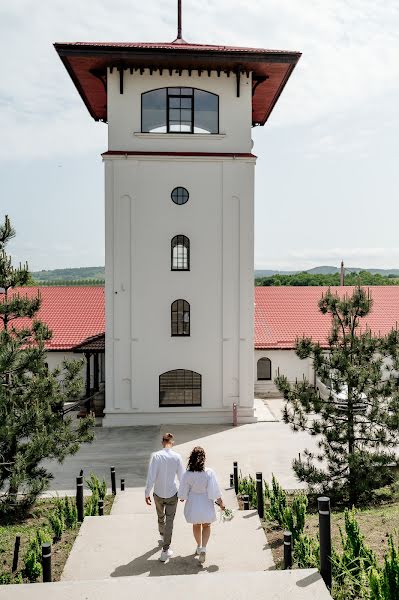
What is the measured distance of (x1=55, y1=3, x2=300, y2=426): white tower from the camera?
21344 mm

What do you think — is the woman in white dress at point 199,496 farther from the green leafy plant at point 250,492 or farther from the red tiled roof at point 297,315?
the red tiled roof at point 297,315

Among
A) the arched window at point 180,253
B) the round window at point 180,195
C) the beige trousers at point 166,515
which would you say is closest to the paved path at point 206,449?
the arched window at point 180,253

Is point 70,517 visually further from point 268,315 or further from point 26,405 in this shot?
point 268,315

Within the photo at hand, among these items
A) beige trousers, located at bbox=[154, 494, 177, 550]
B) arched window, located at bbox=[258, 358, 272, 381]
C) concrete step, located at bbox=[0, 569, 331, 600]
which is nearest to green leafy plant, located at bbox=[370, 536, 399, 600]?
concrete step, located at bbox=[0, 569, 331, 600]

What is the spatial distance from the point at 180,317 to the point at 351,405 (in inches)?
406

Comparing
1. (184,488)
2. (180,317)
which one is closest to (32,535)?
(184,488)

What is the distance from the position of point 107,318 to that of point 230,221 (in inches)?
234

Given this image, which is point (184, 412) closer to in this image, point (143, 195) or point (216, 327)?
point (216, 327)

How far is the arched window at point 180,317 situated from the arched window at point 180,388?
1.54 metres

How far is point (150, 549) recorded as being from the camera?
8.64 metres

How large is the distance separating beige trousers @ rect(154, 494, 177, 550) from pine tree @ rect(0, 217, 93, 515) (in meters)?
3.53

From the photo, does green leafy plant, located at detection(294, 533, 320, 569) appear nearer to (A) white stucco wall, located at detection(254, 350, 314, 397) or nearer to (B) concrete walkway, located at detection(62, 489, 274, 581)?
(B) concrete walkway, located at detection(62, 489, 274, 581)

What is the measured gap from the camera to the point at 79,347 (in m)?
24.2

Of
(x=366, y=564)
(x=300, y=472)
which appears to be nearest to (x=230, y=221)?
(x=300, y=472)
